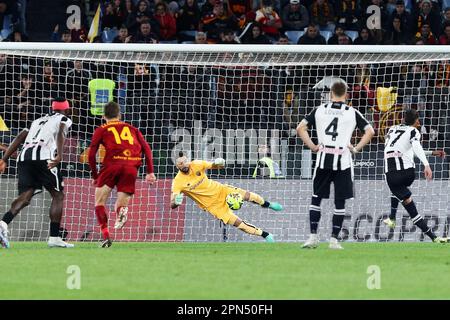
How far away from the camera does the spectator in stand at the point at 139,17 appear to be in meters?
23.5

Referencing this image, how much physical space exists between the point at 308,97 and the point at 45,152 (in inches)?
206

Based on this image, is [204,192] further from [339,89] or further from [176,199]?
[339,89]

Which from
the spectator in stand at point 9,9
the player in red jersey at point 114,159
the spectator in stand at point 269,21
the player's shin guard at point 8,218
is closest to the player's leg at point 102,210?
the player in red jersey at point 114,159

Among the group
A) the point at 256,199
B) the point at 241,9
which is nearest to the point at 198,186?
the point at 256,199

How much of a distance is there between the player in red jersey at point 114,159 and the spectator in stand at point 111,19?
8692 millimetres

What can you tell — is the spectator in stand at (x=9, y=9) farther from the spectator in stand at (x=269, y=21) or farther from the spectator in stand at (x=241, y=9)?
the spectator in stand at (x=269, y=21)

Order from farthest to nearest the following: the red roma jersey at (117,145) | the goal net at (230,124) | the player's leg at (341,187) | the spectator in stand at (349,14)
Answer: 1. the spectator in stand at (349,14)
2. the goal net at (230,124)
3. the red roma jersey at (117,145)
4. the player's leg at (341,187)

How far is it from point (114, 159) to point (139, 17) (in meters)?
8.20

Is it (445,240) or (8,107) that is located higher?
(8,107)

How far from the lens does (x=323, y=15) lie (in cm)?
2466

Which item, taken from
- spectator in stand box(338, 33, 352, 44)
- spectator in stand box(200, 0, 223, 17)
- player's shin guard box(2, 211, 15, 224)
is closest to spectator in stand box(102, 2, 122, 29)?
spectator in stand box(200, 0, 223, 17)
